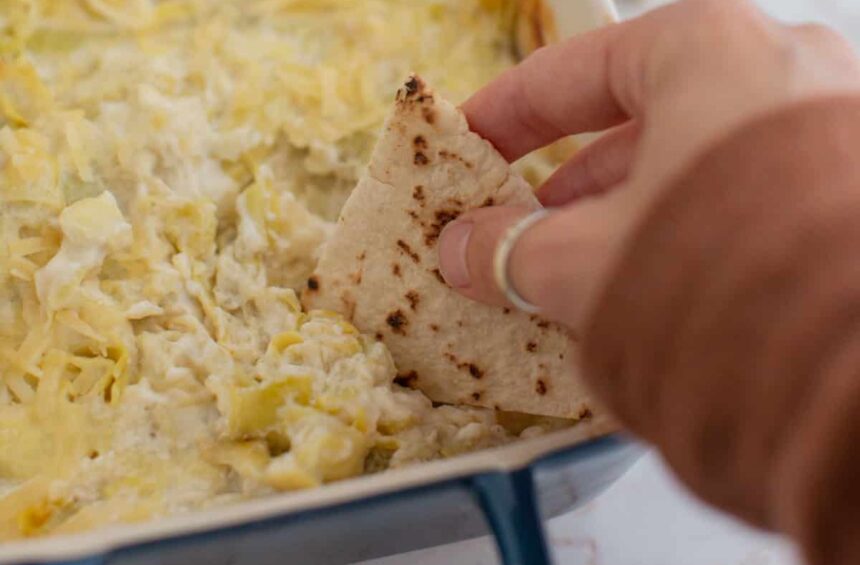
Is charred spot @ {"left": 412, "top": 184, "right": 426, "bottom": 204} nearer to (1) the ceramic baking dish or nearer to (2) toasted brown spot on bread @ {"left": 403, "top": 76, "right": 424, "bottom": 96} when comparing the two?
(2) toasted brown spot on bread @ {"left": 403, "top": 76, "right": 424, "bottom": 96}

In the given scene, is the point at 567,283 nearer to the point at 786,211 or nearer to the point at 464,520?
the point at 786,211

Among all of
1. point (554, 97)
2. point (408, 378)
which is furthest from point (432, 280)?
point (554, 97)

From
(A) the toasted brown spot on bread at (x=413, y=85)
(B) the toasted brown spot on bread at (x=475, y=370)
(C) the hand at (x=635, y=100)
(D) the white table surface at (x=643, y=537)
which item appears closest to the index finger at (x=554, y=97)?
(C) the hand at (x=635, y=100)

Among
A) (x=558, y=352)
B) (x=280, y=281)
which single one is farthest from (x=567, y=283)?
(x=280, y=281)

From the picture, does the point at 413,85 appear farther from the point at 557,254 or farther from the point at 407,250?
the point at 557,254

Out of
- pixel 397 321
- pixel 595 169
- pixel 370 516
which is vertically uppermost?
pixel 595 169

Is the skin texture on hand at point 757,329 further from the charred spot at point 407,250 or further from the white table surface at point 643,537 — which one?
the white table surface at point 643,537

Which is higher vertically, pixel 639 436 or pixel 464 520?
pixel 639 436
